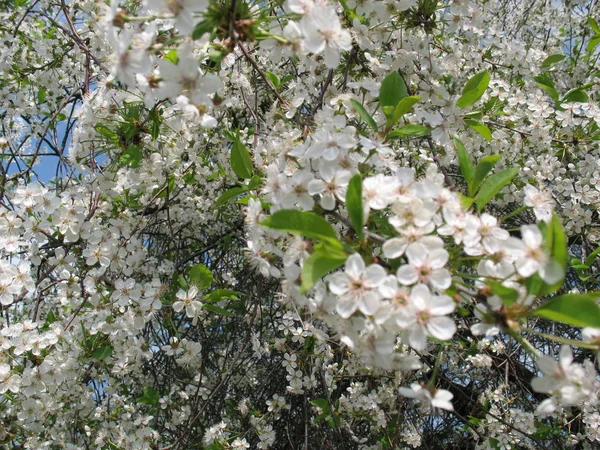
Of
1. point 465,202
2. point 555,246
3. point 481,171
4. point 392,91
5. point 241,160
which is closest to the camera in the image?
point 555,246

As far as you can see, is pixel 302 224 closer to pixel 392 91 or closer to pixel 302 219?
pixel 302 219

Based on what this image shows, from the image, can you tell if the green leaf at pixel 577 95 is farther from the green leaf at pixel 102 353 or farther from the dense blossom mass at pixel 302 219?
the green leaf at pixel 102 353

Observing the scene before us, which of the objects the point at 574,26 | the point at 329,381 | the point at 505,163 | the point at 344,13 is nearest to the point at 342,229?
the point at 344,13

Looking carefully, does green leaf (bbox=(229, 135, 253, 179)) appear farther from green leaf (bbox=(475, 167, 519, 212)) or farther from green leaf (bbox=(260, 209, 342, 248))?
green leaf (bbox=(475, 167, 519, 212))

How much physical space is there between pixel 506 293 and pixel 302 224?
19.7 inches

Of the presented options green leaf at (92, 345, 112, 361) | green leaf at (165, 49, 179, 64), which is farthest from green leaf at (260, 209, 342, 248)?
green leaf at (92, 345, 112, 361)

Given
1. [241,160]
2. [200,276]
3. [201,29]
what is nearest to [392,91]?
[241,160]

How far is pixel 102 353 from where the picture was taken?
248cm

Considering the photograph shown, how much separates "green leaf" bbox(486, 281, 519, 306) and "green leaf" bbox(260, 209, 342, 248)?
14.8 inches

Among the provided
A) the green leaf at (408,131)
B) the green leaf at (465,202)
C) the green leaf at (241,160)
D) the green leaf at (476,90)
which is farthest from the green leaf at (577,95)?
the green leaf at (241,160)

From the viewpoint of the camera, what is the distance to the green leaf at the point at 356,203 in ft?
4.00

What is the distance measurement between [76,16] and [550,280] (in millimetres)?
4326

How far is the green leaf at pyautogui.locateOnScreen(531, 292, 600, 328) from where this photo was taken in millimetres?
1080

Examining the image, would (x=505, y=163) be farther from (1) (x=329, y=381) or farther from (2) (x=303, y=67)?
(1) (x=329, y=381)
